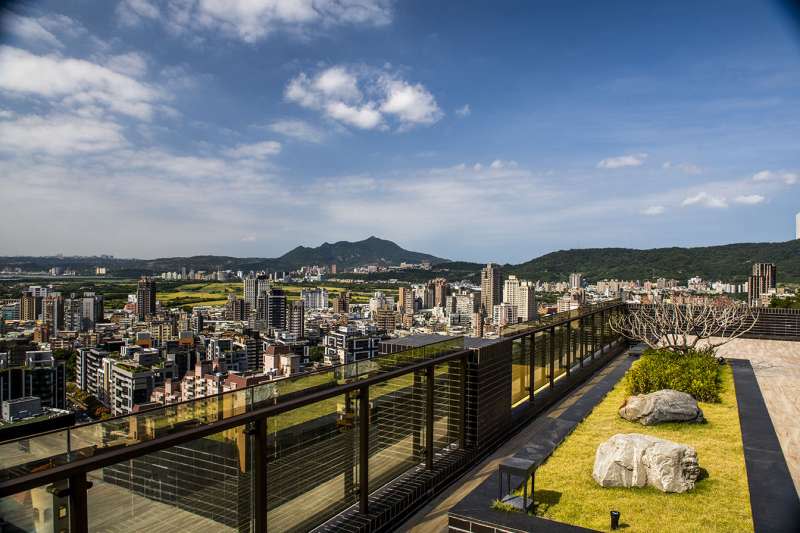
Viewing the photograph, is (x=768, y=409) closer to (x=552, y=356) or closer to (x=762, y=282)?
(x=552, y=356)

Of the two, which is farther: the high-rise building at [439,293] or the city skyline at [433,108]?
the high-rise building at [439,293]

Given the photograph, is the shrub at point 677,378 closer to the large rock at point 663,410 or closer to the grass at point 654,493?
the large rock at point 663,410

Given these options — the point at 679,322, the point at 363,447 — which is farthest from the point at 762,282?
the point at 363,447

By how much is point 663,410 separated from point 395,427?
3380mm

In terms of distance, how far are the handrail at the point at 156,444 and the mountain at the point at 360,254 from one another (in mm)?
140612

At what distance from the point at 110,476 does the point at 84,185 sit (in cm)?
3746

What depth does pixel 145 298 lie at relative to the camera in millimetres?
96000

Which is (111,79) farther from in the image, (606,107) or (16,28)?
(16,28)

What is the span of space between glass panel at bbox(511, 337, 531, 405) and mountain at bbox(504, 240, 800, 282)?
4562cm

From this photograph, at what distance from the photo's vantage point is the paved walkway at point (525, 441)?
11.7 ft

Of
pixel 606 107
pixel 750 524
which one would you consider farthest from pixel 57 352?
pixel 750 524

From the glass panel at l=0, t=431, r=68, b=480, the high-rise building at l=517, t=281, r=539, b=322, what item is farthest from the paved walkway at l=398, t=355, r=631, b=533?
the high-rise building at l=517, t=281, r=539, b=322

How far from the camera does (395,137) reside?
107 ft

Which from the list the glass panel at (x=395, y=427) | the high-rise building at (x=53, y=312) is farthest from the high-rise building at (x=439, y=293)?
the glass panel at (x=395, y=427)
